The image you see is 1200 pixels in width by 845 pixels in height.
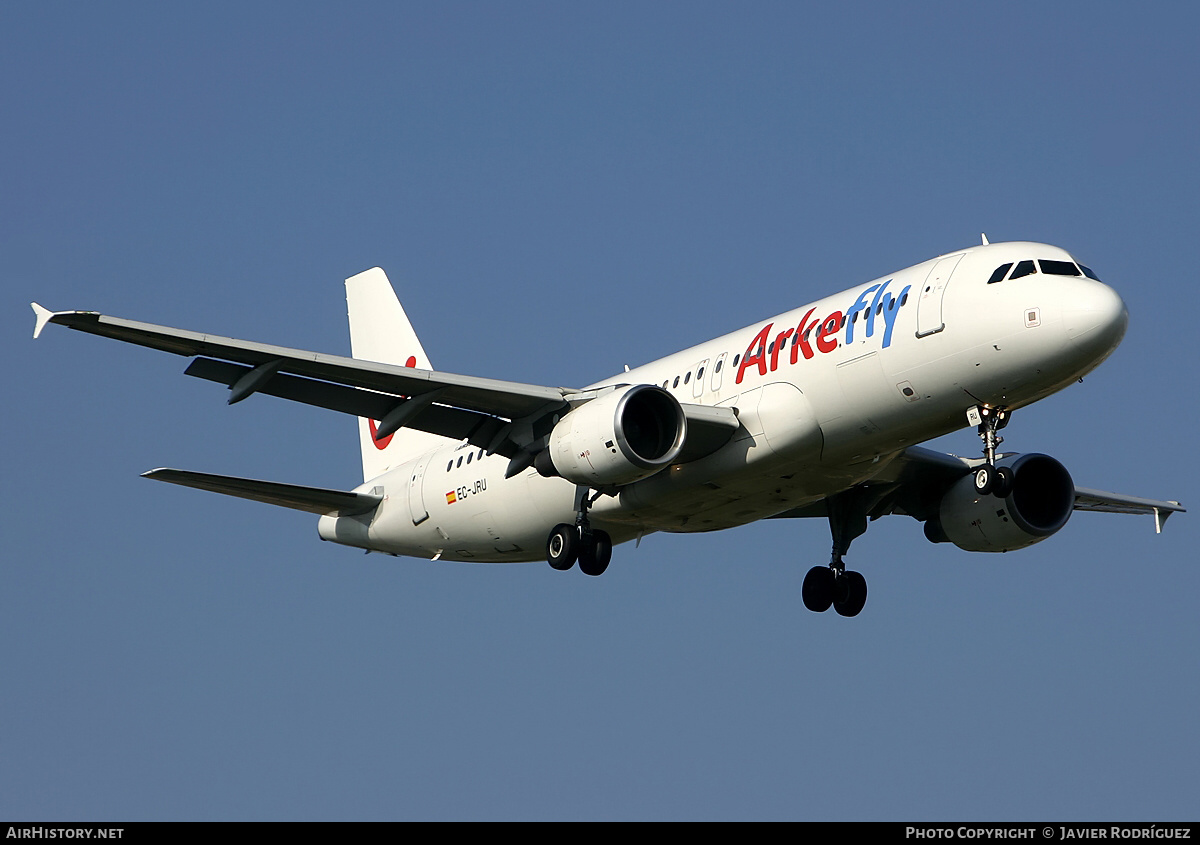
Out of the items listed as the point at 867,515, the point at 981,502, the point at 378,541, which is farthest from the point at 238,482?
the point at 981,502

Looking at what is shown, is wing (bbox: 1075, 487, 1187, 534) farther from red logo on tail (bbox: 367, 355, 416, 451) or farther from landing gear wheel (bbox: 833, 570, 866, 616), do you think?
red logo on tail (bbox: 367, 355, 416, 451)

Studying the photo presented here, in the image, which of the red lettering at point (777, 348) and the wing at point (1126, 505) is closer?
the red lettering at point (777, 348)

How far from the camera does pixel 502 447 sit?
3200cm

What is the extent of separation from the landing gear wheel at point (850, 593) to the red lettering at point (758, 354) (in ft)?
24.9

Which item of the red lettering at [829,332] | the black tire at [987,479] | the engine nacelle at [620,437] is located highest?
the red lettering at [829,332]

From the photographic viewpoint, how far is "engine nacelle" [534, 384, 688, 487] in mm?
28953

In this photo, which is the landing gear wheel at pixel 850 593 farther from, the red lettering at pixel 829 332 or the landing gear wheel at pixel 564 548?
the red lettering at pixel 829 332

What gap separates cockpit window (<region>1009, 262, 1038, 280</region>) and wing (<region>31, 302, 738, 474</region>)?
18.4 ft

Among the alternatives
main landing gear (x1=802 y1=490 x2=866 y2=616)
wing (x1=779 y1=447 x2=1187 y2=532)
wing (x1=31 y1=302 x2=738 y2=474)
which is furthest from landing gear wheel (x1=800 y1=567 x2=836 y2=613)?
wing (x1=31 y1=302 x2=738 y2=474)

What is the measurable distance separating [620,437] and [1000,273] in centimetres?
719

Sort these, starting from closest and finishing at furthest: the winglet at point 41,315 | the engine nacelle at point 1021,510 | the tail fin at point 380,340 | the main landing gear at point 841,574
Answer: the winglet at point 41,315 → the engine nacelle at point 1021,510 → the main landing gear at point 841,574 → the tail fin at point 380,340

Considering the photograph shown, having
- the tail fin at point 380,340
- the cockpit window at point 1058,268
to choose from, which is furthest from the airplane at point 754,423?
the tail fin at point 380,340

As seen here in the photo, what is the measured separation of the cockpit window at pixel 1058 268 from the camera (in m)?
26.9
